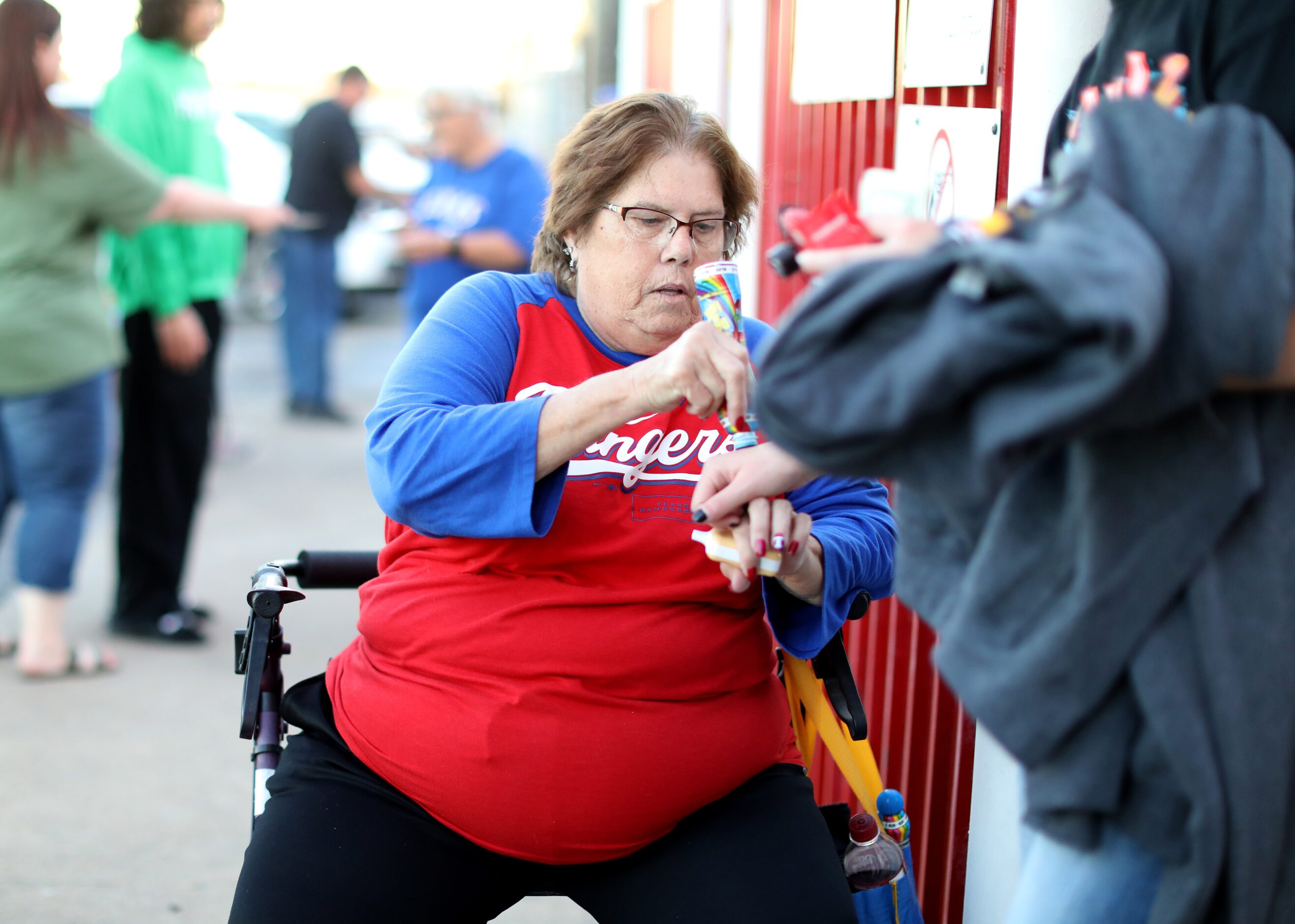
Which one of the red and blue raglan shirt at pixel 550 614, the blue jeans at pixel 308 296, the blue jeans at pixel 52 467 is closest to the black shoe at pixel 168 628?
the blue jeans at pixel 52 467

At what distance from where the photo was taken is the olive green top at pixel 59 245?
3.42 metres

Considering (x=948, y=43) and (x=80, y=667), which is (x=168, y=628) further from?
(x=948, y=43)

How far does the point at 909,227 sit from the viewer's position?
1.14 meters

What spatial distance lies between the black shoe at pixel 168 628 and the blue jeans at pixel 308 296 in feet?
12.2

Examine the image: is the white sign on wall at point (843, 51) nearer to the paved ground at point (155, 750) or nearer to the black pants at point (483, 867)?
the black pants at point (483, 867)

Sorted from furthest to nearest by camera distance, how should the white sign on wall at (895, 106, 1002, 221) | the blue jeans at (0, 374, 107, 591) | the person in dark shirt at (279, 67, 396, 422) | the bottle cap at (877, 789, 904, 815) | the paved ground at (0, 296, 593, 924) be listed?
the person in dark shirt at (279, 67, 396, 422) < the blue jeans at (0, 374, 107, 591) < the paved ground at (0, 296, 593, 924) < the white sign on wall at (895, 106, 1002, 221) < the bottle cap at (877, 789, 904, 815)

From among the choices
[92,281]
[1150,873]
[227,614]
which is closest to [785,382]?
[1150,873]

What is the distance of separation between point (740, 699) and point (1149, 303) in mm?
1055

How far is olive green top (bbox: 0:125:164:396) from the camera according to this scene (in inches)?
135

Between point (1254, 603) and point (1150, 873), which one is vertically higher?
point (1254, 603)

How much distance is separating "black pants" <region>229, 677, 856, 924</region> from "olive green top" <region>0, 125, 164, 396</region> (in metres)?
2.26

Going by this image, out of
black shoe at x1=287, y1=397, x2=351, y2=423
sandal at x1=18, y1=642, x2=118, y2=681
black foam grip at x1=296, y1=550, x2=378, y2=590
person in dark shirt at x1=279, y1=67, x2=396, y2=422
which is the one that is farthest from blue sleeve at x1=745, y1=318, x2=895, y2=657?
black shoe at x1=287, y1=397, x2=351, y2=423

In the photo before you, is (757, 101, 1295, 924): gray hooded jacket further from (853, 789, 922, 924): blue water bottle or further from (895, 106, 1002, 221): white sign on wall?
(895, 106, 1002, 221): white sign on wall

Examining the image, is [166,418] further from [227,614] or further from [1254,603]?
[1254,603]
